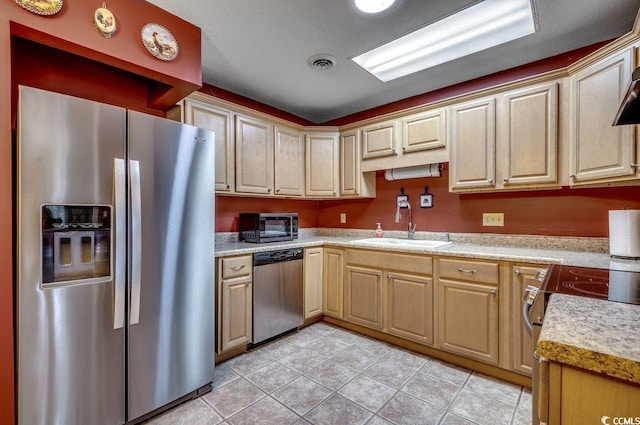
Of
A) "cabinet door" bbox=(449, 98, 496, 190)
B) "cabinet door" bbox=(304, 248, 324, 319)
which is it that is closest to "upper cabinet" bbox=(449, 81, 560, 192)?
"cabinet door" bbox=(449, 98, 496, 190)

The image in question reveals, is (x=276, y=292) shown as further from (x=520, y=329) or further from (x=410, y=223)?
(x=520, y=329)

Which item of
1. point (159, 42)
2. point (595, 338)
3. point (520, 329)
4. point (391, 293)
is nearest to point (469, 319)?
point (520, 329)

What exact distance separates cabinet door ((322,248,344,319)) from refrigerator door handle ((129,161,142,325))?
181 cm

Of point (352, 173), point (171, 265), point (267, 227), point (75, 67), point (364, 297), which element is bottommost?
point (364, 297)

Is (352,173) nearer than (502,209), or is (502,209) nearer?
(502,209)

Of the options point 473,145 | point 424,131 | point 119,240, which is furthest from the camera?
point 424,131

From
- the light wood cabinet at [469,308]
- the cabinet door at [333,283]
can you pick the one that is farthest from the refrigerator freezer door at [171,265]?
the light wood cabinet at [469,308]

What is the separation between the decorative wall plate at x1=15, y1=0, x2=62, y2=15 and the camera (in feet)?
4.45

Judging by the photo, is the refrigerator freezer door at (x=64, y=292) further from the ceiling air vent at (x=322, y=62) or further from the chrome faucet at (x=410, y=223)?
the chrome faucet at (x=410, y=223)

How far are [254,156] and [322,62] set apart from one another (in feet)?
3.37

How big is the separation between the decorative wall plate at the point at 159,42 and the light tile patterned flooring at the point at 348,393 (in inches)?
83.5

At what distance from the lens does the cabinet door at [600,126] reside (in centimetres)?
170

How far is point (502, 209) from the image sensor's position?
2.56 meters

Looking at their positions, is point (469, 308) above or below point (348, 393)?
above
